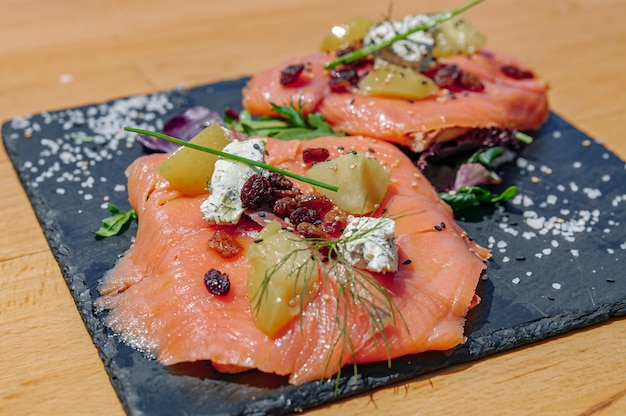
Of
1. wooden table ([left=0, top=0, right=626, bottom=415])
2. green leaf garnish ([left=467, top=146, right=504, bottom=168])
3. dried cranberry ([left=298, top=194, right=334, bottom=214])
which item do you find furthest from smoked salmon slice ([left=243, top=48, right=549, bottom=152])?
dried cranberry ([left=298, top=194, right=334, bottom=214])

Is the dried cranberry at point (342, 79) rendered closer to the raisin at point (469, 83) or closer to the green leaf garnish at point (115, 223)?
the raisin at point (469, 83)

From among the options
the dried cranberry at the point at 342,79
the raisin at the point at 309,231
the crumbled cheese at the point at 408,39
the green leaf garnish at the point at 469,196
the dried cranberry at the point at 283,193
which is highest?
the crumbled cheese at the point at 408,39

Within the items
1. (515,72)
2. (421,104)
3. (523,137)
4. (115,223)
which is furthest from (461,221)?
(115,223)

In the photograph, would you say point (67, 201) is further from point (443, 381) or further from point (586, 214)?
point (586, 214)

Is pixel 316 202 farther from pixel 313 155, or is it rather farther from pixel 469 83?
pixel 469 83

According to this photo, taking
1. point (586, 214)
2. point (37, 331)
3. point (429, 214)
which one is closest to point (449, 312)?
point (429, 214)

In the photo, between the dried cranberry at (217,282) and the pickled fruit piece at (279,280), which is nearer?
the pickled fruit piece at (279,280)

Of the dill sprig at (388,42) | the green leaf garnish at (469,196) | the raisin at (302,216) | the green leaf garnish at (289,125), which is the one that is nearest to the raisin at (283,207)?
the raisin at (302,216)
